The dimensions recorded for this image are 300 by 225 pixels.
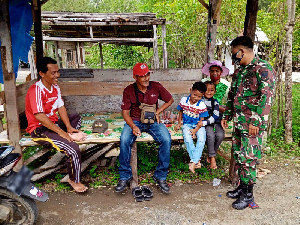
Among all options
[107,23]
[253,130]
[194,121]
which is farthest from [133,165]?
[107,23]

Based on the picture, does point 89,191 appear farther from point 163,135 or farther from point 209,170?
point 209,170

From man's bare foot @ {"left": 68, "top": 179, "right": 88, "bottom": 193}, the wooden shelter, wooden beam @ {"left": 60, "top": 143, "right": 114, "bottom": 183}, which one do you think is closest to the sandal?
man's bare foot @ {"left": 68, "top": 179, "right": 88, "bottom": 193}

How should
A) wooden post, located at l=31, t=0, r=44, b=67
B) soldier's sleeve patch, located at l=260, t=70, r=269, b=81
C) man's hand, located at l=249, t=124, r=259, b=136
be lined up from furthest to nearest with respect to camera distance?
wooden post, located at l=31, t=0, r=44, b=67 < man's hand, located at l=249, t=124, r=259, b=136 < soldier's sleeve patch, located at l=260, t=70, r=269, b=81

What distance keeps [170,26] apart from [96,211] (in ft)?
27.2

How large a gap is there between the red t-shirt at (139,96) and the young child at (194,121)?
1.14 feet

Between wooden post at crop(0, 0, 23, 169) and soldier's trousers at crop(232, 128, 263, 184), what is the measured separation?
3.06 meters

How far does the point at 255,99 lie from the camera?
3293 mm

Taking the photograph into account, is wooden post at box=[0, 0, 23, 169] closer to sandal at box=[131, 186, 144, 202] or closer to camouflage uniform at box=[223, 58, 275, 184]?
sandal at box=[131, 186, 144, 202]

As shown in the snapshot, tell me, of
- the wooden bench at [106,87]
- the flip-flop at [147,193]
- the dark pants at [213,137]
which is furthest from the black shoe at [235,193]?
the wooden bench at [106,87]

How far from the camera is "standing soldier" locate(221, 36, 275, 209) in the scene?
315 cm

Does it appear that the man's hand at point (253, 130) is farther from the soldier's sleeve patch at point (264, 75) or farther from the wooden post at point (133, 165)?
the wooden post at point (133, 165)

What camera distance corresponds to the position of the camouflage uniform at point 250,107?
313 centimetres

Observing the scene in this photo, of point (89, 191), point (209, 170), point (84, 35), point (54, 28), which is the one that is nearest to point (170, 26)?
point (84, 35)

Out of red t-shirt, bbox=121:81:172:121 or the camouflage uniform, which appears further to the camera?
red t-shirt, bbox=121:81:172:121
